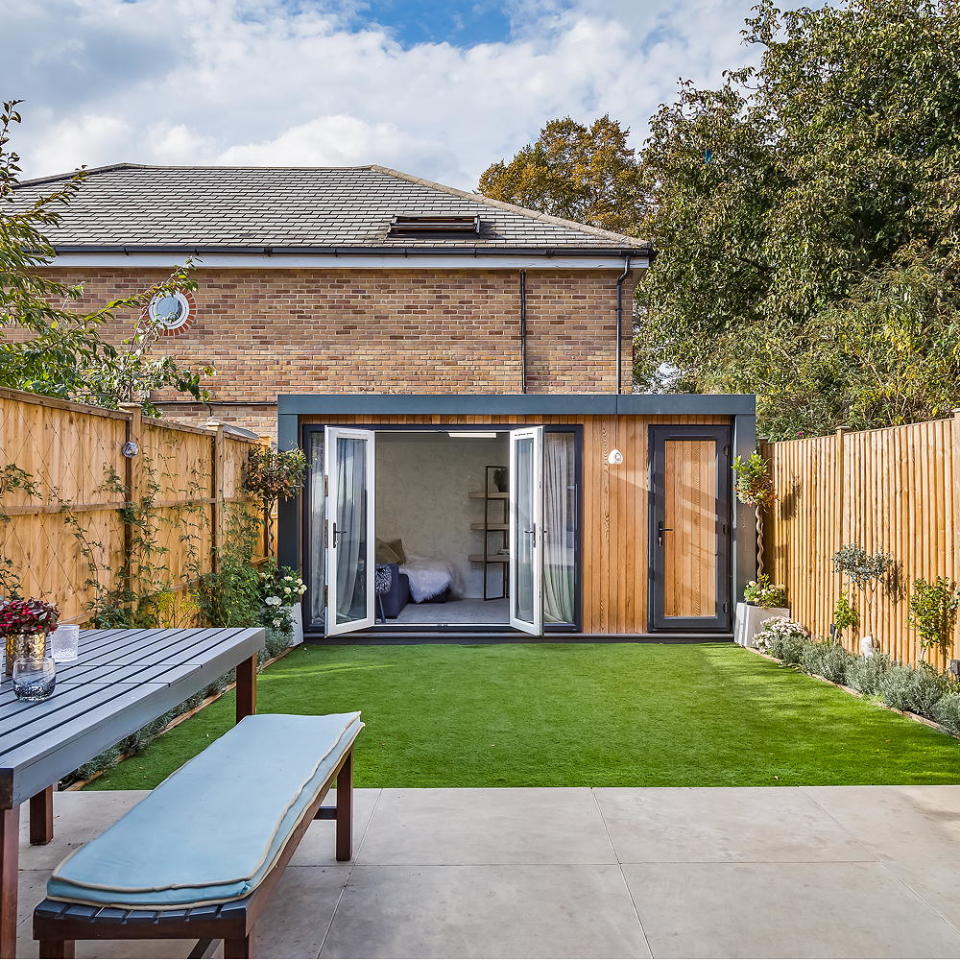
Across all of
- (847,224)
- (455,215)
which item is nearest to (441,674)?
(455,215)

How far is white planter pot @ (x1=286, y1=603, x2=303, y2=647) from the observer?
798 cm

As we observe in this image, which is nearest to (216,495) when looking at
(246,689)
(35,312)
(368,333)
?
(35,312)

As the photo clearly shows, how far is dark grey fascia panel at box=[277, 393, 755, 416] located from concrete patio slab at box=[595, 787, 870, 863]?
4929 mm

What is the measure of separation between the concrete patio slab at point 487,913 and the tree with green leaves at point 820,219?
8.69m

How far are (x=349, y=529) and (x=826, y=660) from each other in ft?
15.0

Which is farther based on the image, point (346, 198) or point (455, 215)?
point (346, 198)

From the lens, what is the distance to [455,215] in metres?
10.9

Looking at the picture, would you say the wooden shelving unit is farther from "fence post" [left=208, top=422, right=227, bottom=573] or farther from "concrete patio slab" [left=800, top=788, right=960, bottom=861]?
"concrete patio slab" [left=800, top=788, right=960, bottom=861]

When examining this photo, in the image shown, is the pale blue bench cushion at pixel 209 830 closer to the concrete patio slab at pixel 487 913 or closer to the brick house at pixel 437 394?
the concrete patio slab at pixel 487 913

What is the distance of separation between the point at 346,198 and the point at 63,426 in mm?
8167

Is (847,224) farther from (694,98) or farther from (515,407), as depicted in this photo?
(515,407)

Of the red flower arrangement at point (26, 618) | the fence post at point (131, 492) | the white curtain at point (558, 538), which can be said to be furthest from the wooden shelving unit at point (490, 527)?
the red flower arrangement at point (26, 618)

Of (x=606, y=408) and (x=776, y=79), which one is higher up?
(x=776, y=79)

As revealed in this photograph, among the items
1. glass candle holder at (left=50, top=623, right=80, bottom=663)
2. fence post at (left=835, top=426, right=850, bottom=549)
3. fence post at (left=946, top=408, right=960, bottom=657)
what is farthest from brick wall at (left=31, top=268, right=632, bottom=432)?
glass candle holder at (left=50, top=623, right=80, bottom=663)
